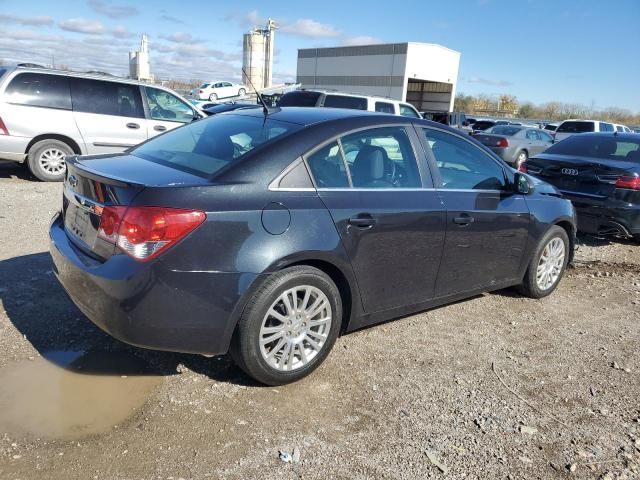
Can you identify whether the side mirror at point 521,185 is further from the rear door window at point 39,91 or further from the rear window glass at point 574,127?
the rear window glass at point 574,127

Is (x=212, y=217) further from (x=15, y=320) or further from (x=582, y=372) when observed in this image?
(x=582, y=372)

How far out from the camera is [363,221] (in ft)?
Result: 11.2

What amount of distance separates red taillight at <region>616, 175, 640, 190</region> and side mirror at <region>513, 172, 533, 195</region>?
8.98 feet

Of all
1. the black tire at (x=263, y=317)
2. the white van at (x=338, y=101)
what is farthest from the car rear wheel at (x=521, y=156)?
the black tire at (x=263, y=317)

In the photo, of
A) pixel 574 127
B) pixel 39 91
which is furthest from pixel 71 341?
pixel 574 127

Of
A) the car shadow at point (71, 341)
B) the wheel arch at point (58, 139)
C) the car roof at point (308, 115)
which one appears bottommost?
the car shadow at point (71, 341)

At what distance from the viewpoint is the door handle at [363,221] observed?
338cm

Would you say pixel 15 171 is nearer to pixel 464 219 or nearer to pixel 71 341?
pixel 71 341

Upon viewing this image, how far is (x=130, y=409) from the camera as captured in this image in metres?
2.95

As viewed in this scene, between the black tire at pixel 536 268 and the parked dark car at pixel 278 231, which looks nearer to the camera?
the parked dark car at pixel 278 231

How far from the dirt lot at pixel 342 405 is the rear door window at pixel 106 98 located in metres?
5.36

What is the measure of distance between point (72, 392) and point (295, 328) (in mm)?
1316

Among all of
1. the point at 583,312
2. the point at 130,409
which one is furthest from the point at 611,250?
the point at 130,409

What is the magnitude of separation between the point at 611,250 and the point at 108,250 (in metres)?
6.70
